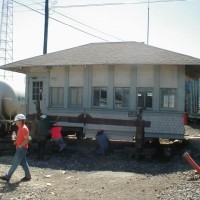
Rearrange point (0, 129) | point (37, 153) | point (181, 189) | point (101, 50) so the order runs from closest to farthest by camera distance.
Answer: point (181, 189) < point (37, 153) < point (0, 129) < point (101, 50)

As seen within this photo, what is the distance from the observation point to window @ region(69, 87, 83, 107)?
59.2ft

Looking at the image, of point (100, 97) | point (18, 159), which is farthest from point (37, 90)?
point (18, 159)

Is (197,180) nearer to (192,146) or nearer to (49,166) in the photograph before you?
(49,166)

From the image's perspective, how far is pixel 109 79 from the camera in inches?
690

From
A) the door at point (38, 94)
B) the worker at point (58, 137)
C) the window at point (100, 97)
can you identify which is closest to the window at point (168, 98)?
the window at point (100, 97)

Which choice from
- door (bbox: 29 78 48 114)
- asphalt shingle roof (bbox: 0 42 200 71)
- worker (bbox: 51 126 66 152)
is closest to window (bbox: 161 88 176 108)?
asphalt shingle roof (bbox: 0 42 200 71)

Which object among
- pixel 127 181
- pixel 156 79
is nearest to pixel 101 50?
pixel 156 79

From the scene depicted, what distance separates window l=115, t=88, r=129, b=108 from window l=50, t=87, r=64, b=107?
2.84 metres

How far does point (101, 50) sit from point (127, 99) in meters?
3.57

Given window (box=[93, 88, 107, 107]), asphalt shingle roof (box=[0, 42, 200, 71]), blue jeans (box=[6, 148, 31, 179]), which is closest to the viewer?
blue jeans (box=[6, 148, 31, 179])

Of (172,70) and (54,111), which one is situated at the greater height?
(172,70)

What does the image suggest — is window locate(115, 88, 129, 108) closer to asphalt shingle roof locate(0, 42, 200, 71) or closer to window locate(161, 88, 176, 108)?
asphalt shingle roof locate(0, 42, 200, 71)

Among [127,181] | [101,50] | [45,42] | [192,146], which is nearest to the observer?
[127,181]

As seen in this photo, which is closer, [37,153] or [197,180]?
[197,180]
